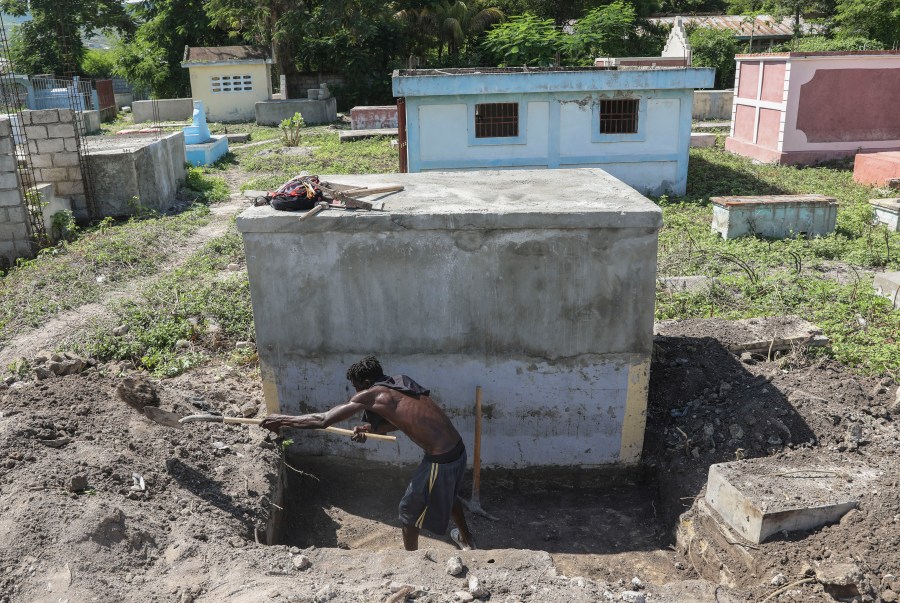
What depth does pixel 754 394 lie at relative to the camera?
6.05 m

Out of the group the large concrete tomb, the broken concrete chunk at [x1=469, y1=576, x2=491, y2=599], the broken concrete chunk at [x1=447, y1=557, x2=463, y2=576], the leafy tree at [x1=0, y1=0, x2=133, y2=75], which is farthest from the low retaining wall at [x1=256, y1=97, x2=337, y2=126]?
the broken concrete chunk at [x1=469, y1=576, x2=491, y2=599]

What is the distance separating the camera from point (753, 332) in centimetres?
704

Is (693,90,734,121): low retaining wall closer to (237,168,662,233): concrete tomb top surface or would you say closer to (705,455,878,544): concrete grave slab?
(237,168,662,233): concrete tomb top surface

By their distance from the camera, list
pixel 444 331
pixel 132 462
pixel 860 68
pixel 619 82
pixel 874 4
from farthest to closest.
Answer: pixel 874 4 → pixel 860 68 → pixel 619 82 → pixel 444 331 → pixel 132 462

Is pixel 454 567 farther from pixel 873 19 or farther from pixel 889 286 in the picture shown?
pixel 873 19

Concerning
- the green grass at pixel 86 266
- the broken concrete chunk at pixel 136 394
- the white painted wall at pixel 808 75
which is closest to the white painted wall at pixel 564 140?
the white painted wall at pixel 808 75

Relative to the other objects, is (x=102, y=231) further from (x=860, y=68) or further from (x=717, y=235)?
(x=860, y=68)

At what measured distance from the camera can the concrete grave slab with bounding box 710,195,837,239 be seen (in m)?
11.2

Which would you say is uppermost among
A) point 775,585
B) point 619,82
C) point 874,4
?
point 874,4

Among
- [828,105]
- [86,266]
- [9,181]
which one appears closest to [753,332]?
[86,266]

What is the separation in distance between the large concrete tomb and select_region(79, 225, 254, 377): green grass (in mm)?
1831

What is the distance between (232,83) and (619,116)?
1993 cm

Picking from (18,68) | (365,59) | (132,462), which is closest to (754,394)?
(132,462)

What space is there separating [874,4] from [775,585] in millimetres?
26851
